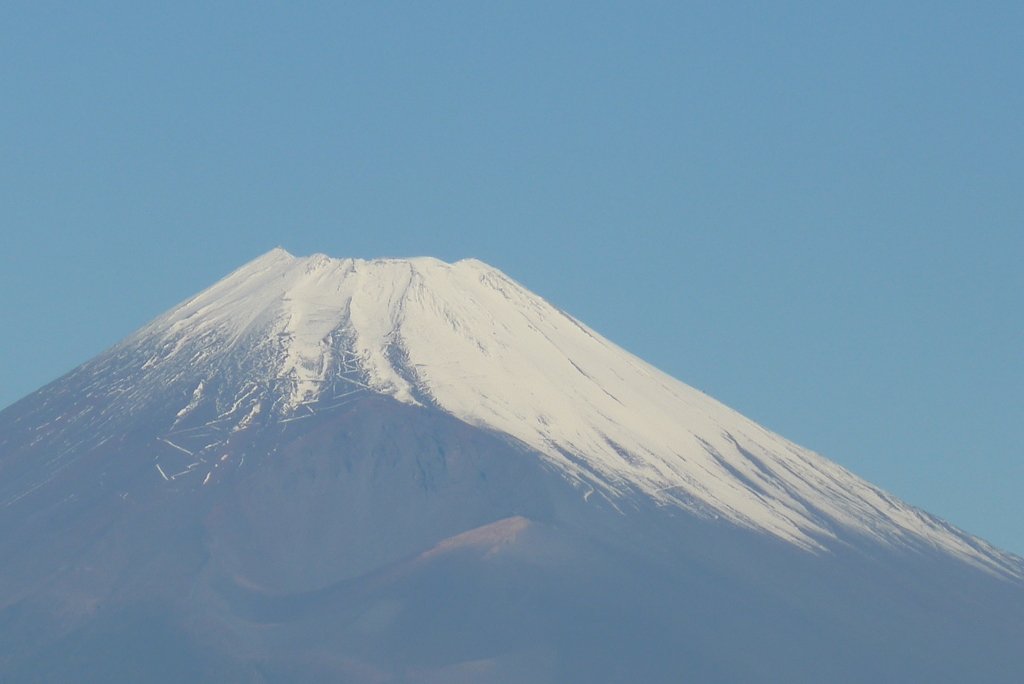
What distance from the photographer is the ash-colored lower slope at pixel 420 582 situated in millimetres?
Answer: 56562

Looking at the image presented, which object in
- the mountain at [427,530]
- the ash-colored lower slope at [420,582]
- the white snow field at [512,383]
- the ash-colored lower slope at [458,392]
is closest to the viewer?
the ash-colored lower slope at [420,582]

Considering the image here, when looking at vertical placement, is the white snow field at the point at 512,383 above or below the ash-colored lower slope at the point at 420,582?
above

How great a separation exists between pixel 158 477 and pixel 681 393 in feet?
91.7

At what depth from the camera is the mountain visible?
57.3 metres

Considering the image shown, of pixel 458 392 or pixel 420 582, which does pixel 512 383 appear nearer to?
pixel 458 392

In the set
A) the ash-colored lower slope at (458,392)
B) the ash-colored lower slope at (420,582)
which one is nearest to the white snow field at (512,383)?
the ash-colored lower slope at (458,392)

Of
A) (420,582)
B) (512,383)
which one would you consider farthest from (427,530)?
(512,383)

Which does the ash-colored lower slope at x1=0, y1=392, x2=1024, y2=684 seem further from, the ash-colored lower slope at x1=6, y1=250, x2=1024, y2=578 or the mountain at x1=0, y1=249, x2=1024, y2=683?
the ash-colored lower slope at x1=6, y1=250, x2=1024, y2=578

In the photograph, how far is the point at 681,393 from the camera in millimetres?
82312

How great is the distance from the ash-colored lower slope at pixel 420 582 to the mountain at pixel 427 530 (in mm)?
105

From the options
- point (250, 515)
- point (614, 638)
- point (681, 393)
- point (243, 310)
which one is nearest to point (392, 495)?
point (250, 515)

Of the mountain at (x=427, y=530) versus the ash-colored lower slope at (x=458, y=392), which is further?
the ash-colored lower slope at (x=458, y=392)

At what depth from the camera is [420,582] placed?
59.8m

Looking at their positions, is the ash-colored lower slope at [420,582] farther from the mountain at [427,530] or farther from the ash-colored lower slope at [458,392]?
the ash-colored lower slope at [458,392]
